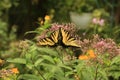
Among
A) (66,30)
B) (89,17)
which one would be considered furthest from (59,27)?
(89,17)

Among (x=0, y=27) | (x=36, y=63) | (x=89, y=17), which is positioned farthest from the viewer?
(x=89, y=17)

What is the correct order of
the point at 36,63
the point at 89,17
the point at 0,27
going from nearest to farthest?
the point at 36,63
the point at 0,27
the point at 89,17

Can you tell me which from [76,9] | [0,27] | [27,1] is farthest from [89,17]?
[0,27]

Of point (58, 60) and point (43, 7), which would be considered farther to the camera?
point (43, 7)

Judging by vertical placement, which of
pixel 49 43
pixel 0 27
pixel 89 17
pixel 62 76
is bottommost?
pixel 62 76

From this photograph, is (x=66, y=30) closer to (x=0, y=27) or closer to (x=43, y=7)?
(x=0, y=27)

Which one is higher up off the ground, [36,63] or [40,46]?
[40,46]

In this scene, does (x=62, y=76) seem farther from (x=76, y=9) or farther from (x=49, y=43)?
(x=76, y=9)
